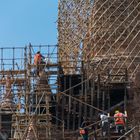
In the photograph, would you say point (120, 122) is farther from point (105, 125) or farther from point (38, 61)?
Result: point (38, 61)

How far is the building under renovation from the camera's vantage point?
5069cm

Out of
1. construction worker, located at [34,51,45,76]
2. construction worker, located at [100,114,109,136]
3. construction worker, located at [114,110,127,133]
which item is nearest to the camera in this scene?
construction worker, located at [114,110,127,133]

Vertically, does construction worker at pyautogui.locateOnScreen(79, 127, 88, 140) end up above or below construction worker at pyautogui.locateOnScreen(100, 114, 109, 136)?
below

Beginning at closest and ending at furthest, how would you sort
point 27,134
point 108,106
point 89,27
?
point 27,134
point 108,106
point 89,27

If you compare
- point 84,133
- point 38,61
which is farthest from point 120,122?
point 38,61

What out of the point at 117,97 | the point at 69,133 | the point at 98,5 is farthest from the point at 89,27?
the point at 69,133

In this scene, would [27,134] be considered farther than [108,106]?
A: No

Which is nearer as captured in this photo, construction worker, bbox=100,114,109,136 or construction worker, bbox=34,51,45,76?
construction worker, bbox=100,114,109,136

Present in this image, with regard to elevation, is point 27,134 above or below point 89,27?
below

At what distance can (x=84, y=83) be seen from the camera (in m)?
53.9

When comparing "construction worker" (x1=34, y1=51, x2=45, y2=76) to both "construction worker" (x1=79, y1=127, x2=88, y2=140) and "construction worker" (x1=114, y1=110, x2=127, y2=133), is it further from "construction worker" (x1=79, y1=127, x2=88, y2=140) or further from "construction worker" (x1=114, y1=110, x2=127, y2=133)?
"construction worker" (x1=114, y1=110, x2=127, y2=133)

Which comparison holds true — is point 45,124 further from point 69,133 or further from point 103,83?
point 103,83

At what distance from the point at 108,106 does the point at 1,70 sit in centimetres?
648

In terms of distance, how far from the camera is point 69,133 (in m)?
51.0
